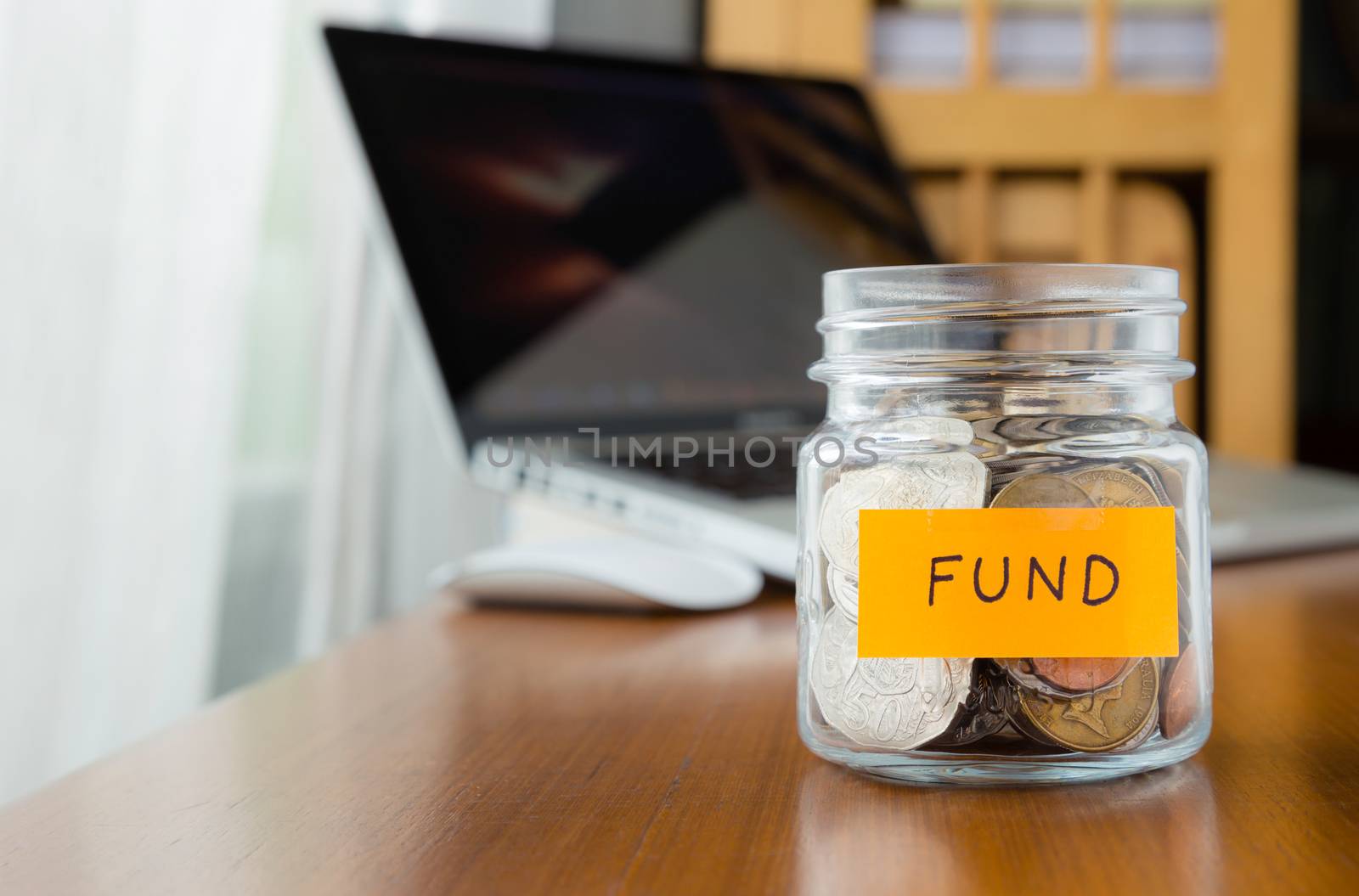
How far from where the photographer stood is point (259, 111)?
0.83 m

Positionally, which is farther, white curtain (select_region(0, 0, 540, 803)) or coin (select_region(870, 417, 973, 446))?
white curtain (select_region(0, 0, 540, 803))

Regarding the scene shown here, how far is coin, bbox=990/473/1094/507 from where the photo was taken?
0.33m

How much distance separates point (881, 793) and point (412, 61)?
69 cm

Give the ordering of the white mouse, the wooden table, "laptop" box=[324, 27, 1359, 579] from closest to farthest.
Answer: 1. the wooden table
2. the white mouse
3. "laptop" box=[324, 27, 1359, 579]

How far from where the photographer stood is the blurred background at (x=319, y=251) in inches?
26.2

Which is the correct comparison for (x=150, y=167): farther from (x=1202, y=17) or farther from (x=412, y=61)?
(x=1202, y=17)

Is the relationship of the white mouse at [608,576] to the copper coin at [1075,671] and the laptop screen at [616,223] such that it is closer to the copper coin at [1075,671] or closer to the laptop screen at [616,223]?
the laptop screen at [616,223]

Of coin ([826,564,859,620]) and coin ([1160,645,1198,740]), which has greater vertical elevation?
coin ([826,564,859,620])

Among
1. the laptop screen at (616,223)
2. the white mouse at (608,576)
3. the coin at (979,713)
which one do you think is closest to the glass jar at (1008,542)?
the coin at (979,713)

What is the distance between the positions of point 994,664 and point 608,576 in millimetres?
297

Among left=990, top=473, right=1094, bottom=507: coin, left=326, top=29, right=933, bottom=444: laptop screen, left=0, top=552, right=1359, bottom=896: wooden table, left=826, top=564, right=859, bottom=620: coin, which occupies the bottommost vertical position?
left=0, top=552, right=1359, bottom=896: wooden table

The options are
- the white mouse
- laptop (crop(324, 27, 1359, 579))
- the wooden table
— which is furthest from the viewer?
laptop (crop(324, 27, 1359, 579))

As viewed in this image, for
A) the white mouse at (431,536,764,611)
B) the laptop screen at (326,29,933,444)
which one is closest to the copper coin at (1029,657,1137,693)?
the white mouse at (431,536,764,611)

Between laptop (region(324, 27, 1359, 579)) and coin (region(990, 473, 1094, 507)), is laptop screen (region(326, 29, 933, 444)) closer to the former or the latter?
laptop (region(324, 27, 1359, 579))
